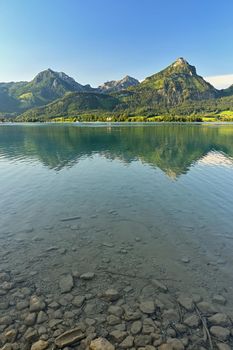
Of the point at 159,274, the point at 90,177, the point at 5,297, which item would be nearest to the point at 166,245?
the point at 159,274

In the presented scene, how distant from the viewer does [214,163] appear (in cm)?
5538

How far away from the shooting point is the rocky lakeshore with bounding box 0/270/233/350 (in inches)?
436

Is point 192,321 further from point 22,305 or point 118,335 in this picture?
point 22,305

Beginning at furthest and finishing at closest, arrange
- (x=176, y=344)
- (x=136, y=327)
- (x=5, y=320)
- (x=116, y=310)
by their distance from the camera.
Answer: (x=116, y=310), (x=5, y=320), (x=136, y=327), (x=176, y=344)

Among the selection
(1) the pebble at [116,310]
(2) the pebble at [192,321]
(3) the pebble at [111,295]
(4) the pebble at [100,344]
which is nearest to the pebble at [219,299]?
(2) the pebble at [192,321]

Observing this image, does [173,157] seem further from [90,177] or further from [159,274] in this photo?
[159,274]

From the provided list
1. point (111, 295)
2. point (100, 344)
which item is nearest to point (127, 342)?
point (100, 344)

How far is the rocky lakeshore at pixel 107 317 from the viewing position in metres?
11.1

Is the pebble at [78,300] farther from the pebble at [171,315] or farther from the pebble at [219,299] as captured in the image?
the pebble at [219,299]

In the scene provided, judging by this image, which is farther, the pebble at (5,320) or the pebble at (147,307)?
the pebble at (147,307)

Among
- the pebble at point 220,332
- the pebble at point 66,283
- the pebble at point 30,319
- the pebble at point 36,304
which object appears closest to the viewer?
the pebble at point 220,332

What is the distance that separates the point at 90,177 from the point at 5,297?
2977 centimetres

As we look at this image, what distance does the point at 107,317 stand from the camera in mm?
12523

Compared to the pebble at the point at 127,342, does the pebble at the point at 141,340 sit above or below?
below
